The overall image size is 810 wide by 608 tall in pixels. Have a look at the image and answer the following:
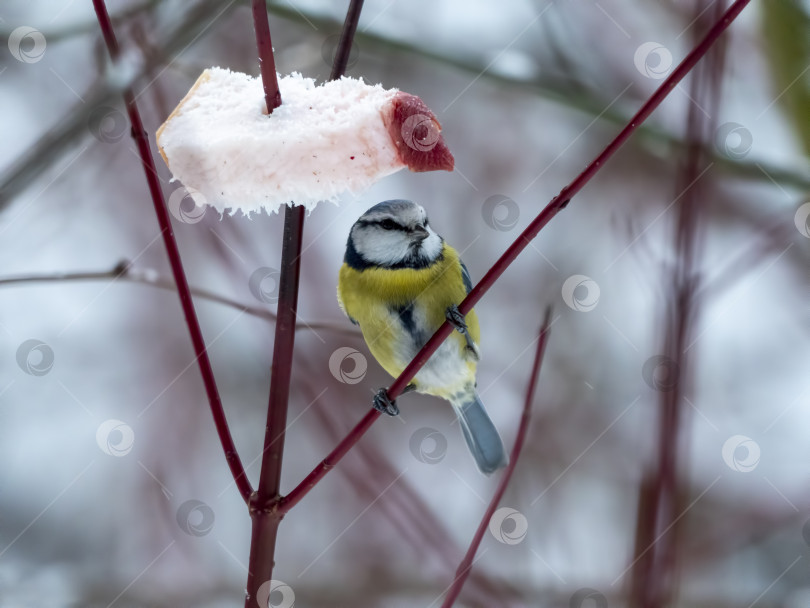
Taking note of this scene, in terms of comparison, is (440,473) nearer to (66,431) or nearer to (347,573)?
(347,573)

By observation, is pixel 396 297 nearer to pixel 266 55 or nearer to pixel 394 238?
pixel 394 238

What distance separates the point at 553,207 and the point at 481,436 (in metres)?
0.90

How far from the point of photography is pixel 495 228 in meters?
1.51

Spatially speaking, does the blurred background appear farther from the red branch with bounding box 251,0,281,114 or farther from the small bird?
the red branch with bounding box 251,0,281,114

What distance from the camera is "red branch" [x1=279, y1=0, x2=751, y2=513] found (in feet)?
1.71
